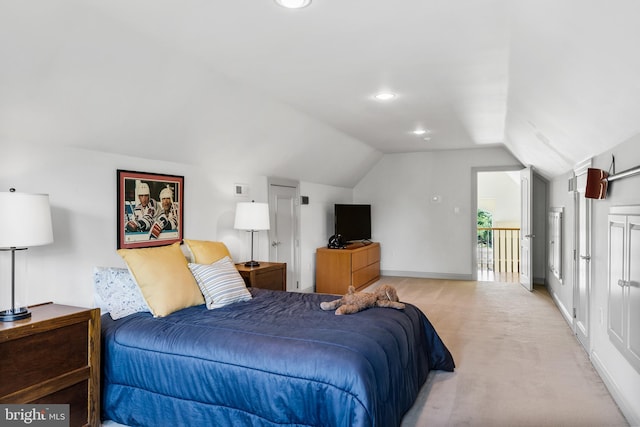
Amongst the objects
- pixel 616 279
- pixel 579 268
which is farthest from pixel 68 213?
pixel 579 268

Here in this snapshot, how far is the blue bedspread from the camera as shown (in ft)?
7.13

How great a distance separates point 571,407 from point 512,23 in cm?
249

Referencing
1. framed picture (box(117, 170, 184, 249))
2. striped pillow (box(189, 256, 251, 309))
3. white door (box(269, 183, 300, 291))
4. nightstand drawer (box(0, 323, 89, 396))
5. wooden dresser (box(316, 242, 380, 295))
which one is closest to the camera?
nightstand drawer (box(0, 323, 89, 396))

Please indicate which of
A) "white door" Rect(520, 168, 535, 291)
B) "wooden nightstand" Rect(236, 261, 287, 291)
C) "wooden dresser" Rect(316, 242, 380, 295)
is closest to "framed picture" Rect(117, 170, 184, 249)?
"wooden nightstand" Rect(236, 261, 287, 291)

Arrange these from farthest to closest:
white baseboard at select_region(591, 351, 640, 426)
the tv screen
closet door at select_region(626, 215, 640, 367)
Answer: the tv screen < white baseboard at select_region(591, 351, 640, 426) < closet door at select_region(626, 215, 640, 367)

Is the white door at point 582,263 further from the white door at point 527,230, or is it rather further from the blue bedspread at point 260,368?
the white door at point 527,230

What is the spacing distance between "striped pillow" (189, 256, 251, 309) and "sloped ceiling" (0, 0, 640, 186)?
3.77 feet

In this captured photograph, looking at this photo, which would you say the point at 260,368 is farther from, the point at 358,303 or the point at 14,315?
the point at 14,315

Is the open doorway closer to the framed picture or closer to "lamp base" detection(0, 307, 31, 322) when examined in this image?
the framed picture

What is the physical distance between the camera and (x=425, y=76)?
135 inches

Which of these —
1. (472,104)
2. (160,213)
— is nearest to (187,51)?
(160,213)

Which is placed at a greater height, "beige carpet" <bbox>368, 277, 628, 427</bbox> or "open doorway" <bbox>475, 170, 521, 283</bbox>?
"open doorway" <bbox>475, 170, 521, 283</bbox>

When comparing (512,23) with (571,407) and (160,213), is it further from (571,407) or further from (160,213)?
(160,213)

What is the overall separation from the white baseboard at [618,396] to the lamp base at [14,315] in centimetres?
351
